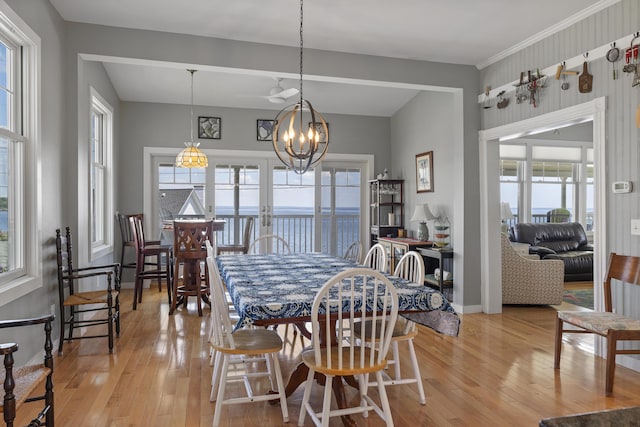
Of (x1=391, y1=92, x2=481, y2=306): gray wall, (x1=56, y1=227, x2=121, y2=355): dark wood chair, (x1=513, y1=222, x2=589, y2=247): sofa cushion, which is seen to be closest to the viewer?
(x1=56, y1=227, x2=121, y2=355): dark wood chair

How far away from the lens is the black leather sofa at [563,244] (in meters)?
6.55

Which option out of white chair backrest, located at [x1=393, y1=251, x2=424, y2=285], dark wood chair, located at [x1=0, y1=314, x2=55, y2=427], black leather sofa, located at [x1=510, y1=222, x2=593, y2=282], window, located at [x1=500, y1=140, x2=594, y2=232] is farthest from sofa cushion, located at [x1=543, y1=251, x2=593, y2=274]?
dark wood chair, located at [x1=0, y1=314, x2=55, y2=427]

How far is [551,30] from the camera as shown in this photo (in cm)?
387

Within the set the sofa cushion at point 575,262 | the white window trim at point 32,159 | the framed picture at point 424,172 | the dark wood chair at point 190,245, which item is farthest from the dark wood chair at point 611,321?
the white window trim at point 32,159

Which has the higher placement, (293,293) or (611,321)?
(293,293)

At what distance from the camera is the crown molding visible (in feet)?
11.1

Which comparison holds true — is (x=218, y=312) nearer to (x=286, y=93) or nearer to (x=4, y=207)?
(x=4, y=207)

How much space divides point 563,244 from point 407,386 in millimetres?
5475

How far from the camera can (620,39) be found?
3.22 metres

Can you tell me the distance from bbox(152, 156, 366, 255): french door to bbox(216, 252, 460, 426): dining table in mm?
3454

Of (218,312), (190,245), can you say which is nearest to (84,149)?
(190,245)

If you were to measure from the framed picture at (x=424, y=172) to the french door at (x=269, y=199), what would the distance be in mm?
1270

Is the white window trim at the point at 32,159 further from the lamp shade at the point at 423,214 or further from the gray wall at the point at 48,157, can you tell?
the lamp shade at the point at 423,214

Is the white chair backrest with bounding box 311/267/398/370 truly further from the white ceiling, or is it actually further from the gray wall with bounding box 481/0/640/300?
the white ceiling
